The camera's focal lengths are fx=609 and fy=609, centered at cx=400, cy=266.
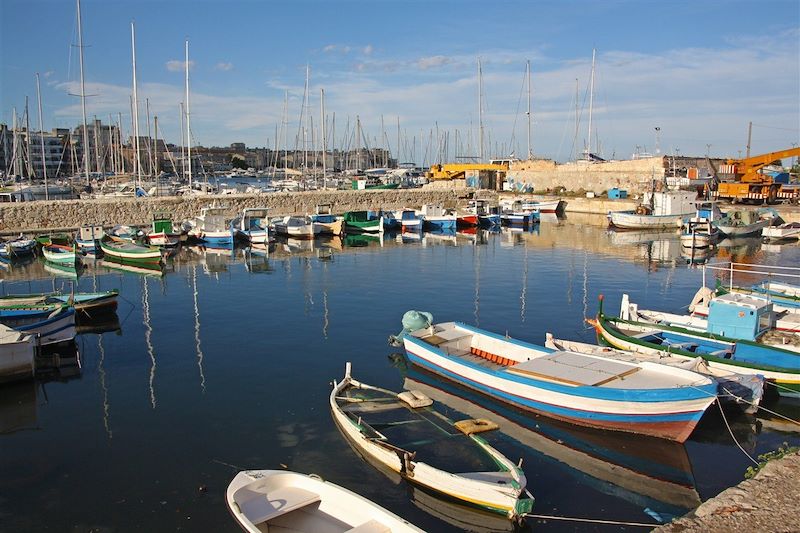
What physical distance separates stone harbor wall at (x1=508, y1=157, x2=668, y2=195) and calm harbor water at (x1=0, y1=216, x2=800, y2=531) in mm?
40457

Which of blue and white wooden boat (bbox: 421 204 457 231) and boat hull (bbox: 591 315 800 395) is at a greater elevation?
blue and white wooden boat (bbox: 421 204 457 231)

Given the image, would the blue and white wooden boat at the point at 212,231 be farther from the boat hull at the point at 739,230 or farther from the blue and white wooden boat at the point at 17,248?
the boat hull at the point at 739,230

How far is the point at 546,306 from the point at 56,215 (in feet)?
121

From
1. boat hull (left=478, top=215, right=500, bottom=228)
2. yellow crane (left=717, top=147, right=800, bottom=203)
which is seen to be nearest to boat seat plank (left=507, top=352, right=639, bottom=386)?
boat hull (left=478, top=215, right=500, bottom=228)

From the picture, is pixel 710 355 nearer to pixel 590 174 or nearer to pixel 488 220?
pixel 488 220

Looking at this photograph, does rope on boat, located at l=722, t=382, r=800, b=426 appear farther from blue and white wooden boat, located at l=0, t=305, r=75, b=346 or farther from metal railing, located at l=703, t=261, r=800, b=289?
blue and white wooden boat, located at l=0, t=305, r=75, b=346

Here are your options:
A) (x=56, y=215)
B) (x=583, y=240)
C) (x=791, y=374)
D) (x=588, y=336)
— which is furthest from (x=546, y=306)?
(x=56, y=215)

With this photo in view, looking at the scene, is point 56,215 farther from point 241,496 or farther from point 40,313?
point 241,496

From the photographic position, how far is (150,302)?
23.9 meters

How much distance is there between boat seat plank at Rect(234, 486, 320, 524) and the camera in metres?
7.74

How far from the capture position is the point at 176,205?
49.5 m

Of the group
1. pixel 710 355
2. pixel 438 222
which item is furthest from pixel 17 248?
pixel 710 355

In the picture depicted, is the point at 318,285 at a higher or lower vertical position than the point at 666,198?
lower

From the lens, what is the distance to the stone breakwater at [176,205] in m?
42.8
